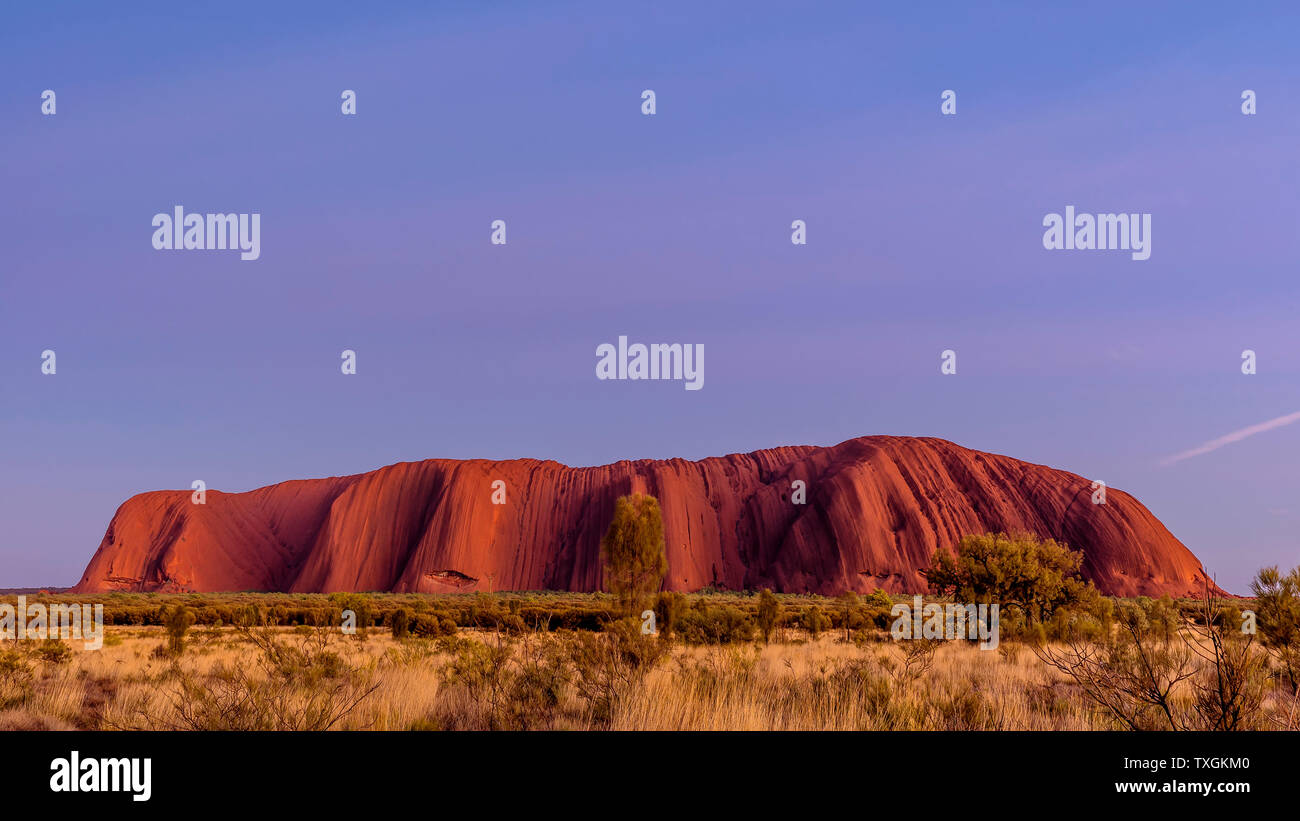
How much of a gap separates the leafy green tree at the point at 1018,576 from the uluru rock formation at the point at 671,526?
1936 inches

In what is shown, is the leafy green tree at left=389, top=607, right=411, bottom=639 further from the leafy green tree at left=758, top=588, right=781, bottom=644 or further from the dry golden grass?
the dry golden grass

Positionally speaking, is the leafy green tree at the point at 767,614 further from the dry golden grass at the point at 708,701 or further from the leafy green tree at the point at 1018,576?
the dry golden grass at the point at 708,701

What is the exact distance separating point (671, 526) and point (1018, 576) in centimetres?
5921

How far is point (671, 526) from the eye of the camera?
278 ft

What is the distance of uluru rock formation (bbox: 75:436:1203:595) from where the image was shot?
3123 inches

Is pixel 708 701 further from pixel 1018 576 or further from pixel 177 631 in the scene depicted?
pixel 1018 576

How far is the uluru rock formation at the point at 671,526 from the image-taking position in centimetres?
7931

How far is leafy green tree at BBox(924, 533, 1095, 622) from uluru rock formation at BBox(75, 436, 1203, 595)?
4917 cm

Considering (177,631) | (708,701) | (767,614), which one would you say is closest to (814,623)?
(767,614)

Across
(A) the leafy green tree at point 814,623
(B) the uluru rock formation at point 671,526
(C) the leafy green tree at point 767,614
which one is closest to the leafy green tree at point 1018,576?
(A) the leafy green tree at point 814,623

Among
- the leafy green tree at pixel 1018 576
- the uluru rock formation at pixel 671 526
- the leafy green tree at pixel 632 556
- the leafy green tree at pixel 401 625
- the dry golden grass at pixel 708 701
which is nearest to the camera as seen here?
the dry golden grass at pixel 708 701

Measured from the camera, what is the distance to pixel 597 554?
276ft
